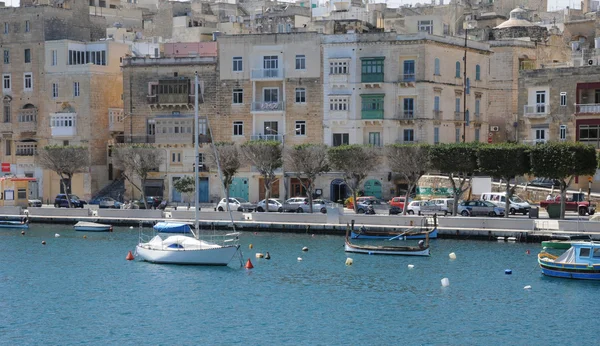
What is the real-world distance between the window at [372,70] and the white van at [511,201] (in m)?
12.0

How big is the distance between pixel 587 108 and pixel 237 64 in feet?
80.9

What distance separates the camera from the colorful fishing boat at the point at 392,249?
58.1 metres

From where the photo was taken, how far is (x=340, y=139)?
8138 cm

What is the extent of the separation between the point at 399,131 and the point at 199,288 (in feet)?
106

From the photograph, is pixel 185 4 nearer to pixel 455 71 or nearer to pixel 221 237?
pixel 455 71

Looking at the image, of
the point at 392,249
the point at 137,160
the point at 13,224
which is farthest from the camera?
the point at 137,160

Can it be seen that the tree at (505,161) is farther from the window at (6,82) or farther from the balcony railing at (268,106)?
the window at (6,82)

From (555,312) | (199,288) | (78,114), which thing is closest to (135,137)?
(78,114)

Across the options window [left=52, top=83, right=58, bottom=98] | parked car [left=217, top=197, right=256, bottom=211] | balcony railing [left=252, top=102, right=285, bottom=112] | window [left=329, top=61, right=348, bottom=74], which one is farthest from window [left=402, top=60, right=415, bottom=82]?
window [left=52, top=83, right=58, bottom=98]

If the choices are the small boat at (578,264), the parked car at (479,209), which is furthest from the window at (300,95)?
the small boat at (578,264)

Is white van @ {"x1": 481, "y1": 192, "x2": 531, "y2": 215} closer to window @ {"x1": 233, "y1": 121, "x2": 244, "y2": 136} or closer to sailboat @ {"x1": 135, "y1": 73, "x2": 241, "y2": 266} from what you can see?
window @ {"x1": 233, "y1": 121, "x2": 244, "y2": 136}

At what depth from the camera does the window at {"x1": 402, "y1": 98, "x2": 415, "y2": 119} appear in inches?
3150

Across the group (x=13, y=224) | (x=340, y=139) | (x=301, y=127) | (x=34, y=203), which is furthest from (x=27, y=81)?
(x=340, y=139)

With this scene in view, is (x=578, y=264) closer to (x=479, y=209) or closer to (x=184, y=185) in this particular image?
(x=479, y=209)
